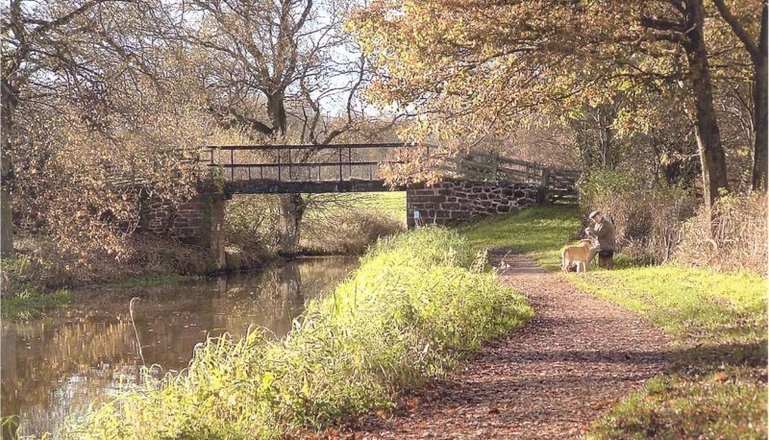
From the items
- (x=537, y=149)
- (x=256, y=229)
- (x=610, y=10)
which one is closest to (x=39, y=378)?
(x=610, y=10)

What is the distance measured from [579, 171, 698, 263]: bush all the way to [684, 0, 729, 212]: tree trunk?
0.78 metres

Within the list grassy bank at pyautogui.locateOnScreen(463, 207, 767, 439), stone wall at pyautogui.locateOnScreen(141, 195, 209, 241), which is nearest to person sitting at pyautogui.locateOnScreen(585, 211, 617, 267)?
grassy bank at pyautogui.locateOnScreen(463, 207, 767, 439)

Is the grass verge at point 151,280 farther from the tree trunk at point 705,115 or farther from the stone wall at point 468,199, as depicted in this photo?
the tree trunk at point 705,115

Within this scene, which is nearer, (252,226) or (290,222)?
(252,226)

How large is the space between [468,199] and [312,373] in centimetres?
2179

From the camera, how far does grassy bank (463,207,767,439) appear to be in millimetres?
4615

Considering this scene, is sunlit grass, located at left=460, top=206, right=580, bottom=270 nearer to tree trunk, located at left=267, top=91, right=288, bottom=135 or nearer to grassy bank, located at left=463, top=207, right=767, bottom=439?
grassy bank, located at left=463, top=207, right=767, bottom=439

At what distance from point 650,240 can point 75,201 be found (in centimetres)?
1007

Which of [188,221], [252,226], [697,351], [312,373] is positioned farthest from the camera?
[252,226]

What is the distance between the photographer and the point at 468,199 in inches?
1090

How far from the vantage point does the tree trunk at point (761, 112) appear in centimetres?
1310

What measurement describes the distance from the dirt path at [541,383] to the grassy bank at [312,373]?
302 millimetres

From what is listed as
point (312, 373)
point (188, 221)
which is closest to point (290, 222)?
point (188, 221)

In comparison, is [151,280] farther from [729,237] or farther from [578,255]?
[729,237]
